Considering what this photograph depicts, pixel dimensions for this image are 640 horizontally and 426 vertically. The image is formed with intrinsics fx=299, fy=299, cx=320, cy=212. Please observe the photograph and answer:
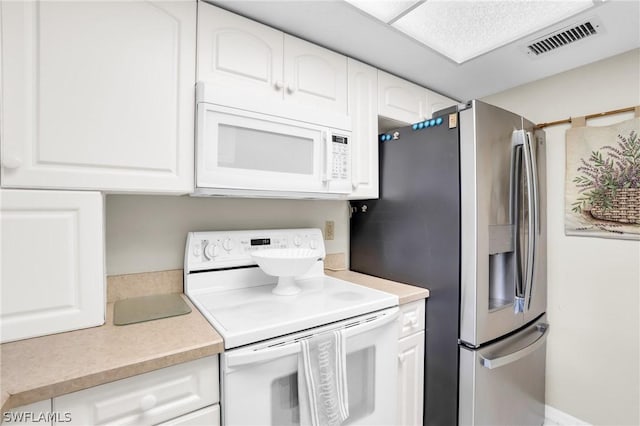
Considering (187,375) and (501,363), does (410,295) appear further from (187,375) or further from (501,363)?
(187,375)

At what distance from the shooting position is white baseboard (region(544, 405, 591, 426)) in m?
1.75

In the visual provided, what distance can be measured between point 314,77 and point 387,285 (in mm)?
1133

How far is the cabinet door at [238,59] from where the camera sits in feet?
3.88

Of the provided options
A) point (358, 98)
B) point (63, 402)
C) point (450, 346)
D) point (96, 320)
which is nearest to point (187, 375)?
point (63, 402)

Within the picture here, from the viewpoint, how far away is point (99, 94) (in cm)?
98

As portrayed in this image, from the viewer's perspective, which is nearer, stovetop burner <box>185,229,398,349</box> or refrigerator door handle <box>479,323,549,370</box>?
stovetop burner <box>185,229,398,349</box>

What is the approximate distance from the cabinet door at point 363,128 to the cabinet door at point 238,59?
45 cm

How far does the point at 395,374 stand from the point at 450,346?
30 cm

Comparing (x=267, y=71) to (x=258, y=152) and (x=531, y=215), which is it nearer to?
(x=258, y=152)

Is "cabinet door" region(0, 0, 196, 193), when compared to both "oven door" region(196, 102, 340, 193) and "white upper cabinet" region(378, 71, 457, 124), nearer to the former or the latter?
"oven door" region(196, 102, 340, 193)

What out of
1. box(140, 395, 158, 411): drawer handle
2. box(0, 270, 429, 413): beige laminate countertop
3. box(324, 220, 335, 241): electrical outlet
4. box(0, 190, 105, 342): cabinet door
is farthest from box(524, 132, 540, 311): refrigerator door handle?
box(0, 190, 105, 342): cabinet door

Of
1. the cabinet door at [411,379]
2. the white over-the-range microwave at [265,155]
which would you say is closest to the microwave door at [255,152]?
the white over-the-range microwave at [265,155]

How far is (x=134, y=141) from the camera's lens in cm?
104

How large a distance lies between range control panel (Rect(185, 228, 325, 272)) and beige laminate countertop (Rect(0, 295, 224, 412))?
0.38m
